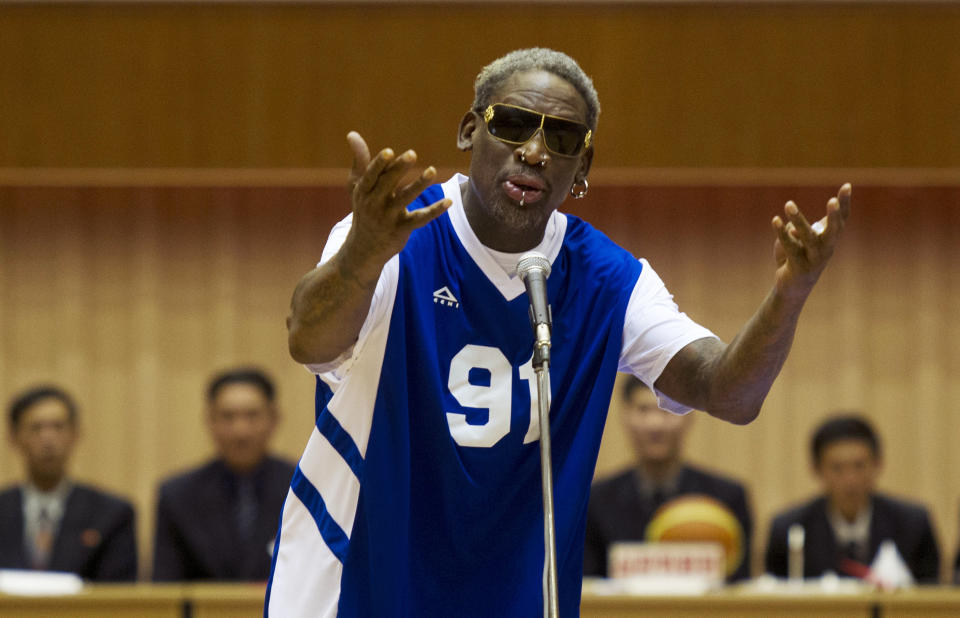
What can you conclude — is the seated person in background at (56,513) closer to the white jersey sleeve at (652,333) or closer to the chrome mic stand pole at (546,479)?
the white jersey sleeve at (652,333)

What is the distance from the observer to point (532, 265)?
7.49 feet

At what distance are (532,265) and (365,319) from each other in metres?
0.32

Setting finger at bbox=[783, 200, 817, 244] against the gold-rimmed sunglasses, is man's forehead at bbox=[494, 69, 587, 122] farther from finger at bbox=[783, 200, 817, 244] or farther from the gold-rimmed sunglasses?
finger at bbox=[783, 200, 817, 244]

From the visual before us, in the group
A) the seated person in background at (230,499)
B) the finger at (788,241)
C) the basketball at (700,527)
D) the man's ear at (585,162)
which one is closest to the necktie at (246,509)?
the seated person in background at (230,499)

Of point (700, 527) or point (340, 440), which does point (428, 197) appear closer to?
point (340, 440)

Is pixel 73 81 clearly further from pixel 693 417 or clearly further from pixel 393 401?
pixel 393 401

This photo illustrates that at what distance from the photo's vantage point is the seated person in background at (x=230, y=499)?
205 inches

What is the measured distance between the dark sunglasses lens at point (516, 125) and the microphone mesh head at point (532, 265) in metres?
0.29

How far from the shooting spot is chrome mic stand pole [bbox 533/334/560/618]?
2.10m

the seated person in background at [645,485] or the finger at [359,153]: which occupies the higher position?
the finger at [359,153]

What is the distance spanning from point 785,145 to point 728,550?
2.15 m

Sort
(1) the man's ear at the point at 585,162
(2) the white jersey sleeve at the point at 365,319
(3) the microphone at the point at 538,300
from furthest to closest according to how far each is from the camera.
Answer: (1) the man's ear at the point at 585,162
(2) the white jersey sleeve at the point at 365,319
(3) the microphone at the point at 538,300

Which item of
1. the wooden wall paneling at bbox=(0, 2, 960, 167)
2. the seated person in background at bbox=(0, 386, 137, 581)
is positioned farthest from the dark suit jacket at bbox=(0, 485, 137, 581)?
the wooden wall paneling at bbox=(0, 2, 960, 167)

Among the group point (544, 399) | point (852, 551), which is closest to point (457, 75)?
point (852, 551)
